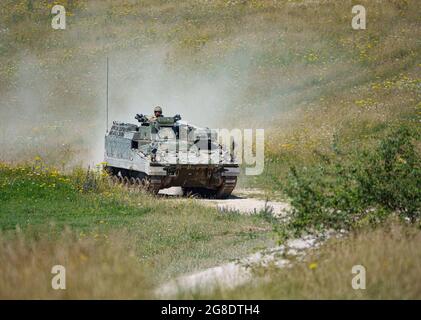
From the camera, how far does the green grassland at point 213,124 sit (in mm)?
10258

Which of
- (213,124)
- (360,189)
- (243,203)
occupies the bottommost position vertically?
(243,203)

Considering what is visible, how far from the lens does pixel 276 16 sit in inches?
1907

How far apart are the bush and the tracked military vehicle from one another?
8.07 meters

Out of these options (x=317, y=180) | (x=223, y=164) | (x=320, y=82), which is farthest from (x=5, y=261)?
(x=320, y=82)

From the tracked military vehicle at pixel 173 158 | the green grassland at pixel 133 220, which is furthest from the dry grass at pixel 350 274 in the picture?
the tracked military vehicle at pixel 173 158

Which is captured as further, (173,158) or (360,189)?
(173,158)

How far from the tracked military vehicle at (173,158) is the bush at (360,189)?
26.5 ft

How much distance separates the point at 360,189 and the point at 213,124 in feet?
79.9

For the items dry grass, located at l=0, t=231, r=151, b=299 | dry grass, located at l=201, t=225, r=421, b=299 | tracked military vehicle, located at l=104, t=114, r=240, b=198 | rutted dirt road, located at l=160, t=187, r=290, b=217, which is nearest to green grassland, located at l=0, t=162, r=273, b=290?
rutted dirt road, located at l=160, t=187, r=290, b=217

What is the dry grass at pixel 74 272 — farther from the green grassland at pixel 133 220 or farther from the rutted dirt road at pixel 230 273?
the green grassland at pixel 133 220

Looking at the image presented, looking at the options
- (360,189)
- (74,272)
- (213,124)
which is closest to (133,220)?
(360,189)

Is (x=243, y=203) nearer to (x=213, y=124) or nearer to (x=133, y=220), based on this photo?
(x=133, y=220)

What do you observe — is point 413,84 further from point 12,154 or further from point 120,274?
point 120,274

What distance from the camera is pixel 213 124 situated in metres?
37.3
